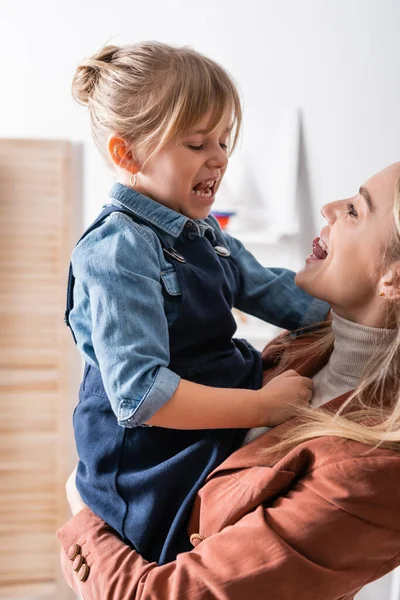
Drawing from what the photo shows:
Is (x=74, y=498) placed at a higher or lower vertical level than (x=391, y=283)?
lower

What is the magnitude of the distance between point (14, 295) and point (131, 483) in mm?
1495

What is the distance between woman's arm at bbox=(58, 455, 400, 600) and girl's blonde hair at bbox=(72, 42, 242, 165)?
66 centimetres

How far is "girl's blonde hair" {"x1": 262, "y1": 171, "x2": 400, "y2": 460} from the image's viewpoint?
3.82 ft

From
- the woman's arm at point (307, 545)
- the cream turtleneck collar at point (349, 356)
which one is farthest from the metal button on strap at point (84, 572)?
the cream turtleneck collar at point (349, 356)

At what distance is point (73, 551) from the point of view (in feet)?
4.40

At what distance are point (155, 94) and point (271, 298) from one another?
20.2 inches

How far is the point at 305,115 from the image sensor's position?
2.55 metres

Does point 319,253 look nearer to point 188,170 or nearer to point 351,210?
point 351,210

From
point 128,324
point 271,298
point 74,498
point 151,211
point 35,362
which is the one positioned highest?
point 151,211

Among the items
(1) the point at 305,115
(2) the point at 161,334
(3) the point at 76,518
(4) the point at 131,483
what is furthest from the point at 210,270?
(1) the point at 305,115

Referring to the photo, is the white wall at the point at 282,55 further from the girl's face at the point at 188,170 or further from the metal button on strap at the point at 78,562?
the metal button on strap at the point at 78,562

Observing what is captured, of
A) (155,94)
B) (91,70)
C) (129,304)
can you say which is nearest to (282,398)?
(129,304)

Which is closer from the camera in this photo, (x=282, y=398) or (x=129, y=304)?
(x=129, y=304)

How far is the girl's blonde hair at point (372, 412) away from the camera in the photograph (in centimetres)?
117
